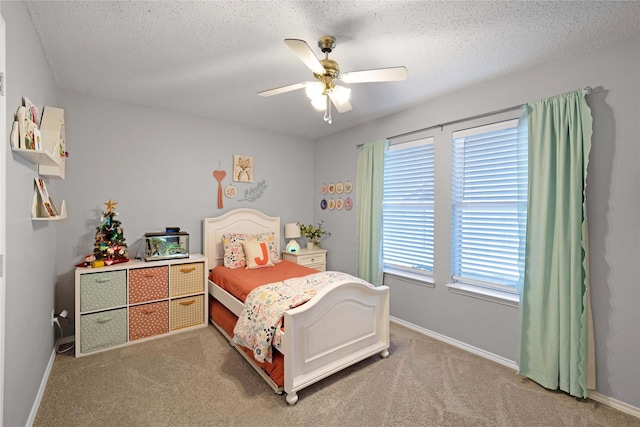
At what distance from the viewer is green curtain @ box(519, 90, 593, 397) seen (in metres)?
2.06

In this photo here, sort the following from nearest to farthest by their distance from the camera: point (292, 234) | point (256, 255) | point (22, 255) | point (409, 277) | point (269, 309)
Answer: point (22, 255), point (269, 309), point (409, 277), point (256, 255), point (292, 234)

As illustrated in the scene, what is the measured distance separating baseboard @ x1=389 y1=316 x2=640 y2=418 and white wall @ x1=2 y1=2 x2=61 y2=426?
3149 millimetres

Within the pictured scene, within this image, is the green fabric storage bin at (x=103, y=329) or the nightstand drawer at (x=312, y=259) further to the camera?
the nightstand drawer at (x=312, y=259)

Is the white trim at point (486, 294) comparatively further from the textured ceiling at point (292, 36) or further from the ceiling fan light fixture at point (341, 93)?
the ceiling fan light fixture at point (341, 93)

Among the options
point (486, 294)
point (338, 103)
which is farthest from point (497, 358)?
point (338, 103)

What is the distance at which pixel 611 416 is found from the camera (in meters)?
1.90

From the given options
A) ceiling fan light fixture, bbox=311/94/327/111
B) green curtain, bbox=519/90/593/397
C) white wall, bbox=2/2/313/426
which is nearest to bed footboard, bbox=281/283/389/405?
green curtain, bbox=519/90/593/397

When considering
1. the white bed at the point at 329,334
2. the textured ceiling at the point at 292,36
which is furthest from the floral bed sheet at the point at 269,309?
the textured ceiling at the point at 292,36

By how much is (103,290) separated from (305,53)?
8.98ft

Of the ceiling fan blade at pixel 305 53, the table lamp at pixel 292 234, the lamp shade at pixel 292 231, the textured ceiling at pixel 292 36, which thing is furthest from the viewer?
the lamp shade at pixel 292 231

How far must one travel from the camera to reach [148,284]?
293 cm

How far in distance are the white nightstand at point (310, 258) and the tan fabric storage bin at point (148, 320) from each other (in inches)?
64.7

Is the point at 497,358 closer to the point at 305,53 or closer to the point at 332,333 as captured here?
the point at 332,333

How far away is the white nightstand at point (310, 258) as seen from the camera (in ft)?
13.4
